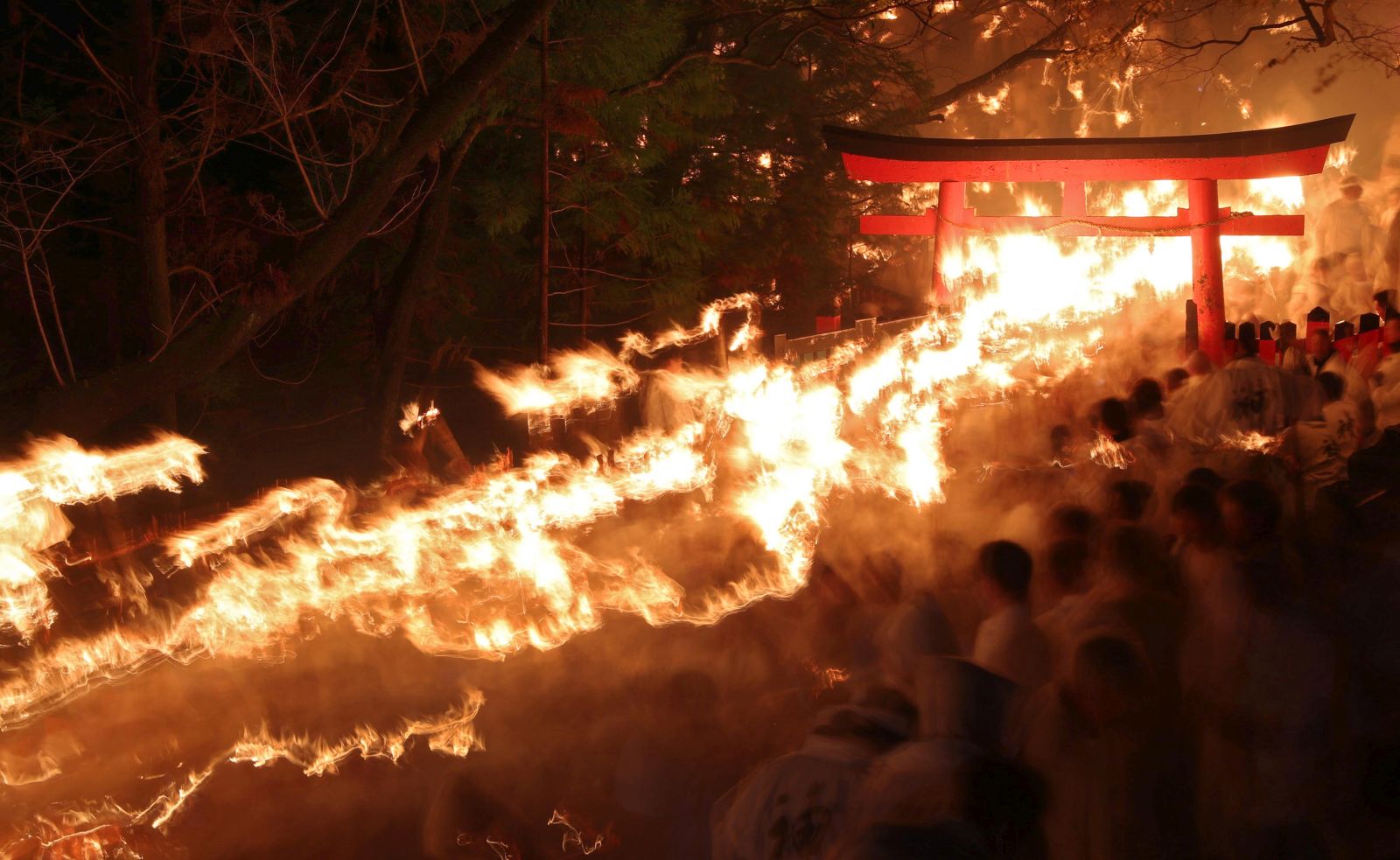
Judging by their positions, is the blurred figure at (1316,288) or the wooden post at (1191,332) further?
the blurred figure at (1316,288)

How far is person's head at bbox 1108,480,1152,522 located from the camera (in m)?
5.12

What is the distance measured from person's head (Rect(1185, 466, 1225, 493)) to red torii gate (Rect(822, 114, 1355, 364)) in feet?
33.8

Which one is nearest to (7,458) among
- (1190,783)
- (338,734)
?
(338,734)

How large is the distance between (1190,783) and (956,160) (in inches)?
520

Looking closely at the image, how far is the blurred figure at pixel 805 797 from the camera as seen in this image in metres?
3.62

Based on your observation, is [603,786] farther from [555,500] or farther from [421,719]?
[555,500]

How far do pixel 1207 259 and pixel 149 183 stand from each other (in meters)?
14.7

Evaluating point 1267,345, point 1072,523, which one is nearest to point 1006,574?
point 1072,523

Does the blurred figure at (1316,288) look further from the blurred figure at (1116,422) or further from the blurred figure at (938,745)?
the blurred figure at (938,745)

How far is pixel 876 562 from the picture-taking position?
19.4ft

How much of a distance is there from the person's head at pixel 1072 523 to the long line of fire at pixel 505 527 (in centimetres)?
192

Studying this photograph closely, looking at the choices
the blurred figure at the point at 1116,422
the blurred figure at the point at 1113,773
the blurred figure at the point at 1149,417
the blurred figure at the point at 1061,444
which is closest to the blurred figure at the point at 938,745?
the blurred figure at the point at 1113,773

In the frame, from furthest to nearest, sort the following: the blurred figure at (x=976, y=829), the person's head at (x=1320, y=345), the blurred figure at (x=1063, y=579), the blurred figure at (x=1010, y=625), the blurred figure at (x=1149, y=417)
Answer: the person's head at (x=1320, y=345) < the blurred figure at (x=1149, y=417) < the blurred figure at (x=1063, y=579) < the blurred figure at (x=1010, y=625) < the blurred figure at (x=976, y=829)

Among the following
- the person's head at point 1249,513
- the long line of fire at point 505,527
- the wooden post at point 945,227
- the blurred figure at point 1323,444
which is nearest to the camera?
the person's head at point 1249,513
